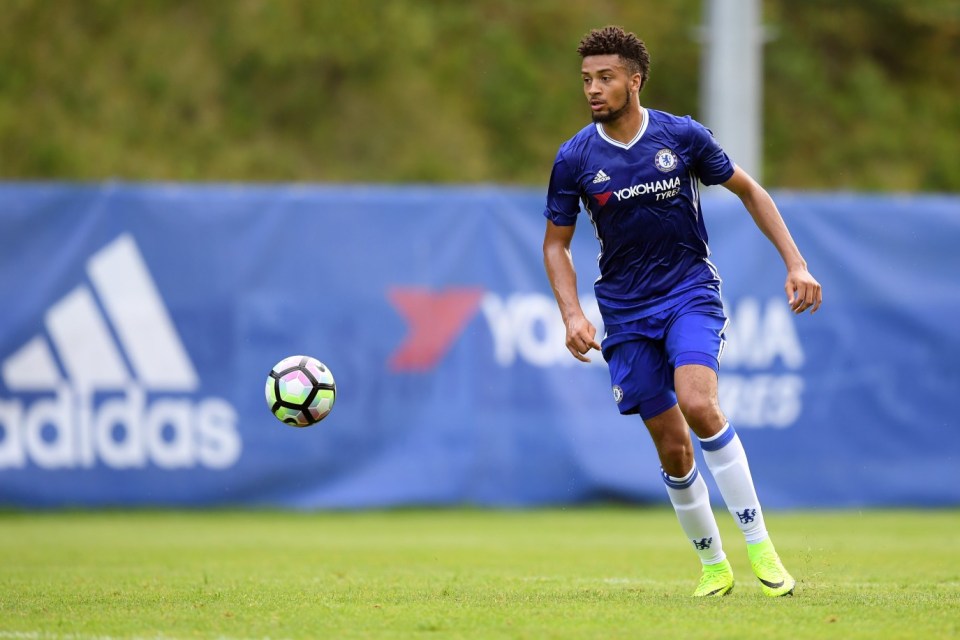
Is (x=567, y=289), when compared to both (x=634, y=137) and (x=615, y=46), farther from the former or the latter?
(x=615, y=46)

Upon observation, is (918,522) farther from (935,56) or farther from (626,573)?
(935,56)

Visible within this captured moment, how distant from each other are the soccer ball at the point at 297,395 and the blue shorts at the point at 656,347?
5.72 feet

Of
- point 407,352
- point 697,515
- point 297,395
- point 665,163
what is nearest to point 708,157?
point 665,163

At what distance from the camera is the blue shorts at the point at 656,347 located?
706 cm

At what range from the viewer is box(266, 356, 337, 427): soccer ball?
8.02 m

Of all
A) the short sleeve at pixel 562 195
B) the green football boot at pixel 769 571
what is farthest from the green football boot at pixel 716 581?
the short sleeve at pixel 562 195

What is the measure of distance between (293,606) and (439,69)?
25628 millimetres

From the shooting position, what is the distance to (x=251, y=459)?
1302 centimetres

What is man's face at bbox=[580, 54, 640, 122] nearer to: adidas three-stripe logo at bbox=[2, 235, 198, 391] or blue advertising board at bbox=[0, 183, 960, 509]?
blue advertising board at bbox=[0, 183, 960, 509]

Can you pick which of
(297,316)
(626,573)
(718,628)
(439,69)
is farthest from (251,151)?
(718,628)

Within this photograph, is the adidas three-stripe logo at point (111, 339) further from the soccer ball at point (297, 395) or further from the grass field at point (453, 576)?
the soccer ball at point (297, 395)

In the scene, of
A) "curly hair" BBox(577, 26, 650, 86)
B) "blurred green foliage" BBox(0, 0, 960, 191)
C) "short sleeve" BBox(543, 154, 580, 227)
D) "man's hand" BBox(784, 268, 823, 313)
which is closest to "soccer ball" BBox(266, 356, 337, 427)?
"short sleeve" BBox(543, 154, 580, 227)

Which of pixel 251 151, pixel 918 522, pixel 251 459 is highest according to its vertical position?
pixel 251 151

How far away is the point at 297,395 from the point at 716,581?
8.07ft
